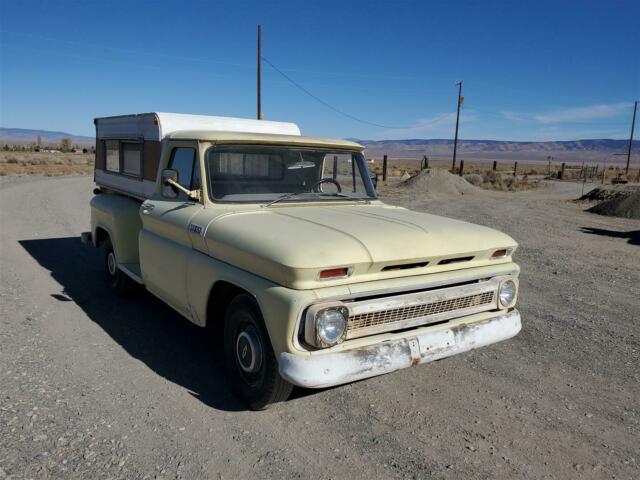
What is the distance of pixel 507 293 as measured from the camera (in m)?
3.93

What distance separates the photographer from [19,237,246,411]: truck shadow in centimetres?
399

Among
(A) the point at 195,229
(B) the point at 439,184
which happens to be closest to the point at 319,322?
(A) the point at 195,229

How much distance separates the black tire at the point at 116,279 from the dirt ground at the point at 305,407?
149 millimetres

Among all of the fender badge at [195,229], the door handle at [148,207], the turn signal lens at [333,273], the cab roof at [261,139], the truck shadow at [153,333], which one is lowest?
the truck shadow at [153,333]

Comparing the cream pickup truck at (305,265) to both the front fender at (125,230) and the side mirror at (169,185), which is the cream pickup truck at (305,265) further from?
the front fender at (125,230)

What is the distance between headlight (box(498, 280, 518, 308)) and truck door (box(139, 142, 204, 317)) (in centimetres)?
244

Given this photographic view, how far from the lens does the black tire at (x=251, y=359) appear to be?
3.37 meters

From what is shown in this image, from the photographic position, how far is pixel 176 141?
4.68m

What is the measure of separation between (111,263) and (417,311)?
4.24m

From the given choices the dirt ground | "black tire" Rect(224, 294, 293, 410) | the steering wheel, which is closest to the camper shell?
the steering wheel

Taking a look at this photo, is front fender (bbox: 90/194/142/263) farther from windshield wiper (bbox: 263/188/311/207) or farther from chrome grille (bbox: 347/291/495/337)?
chrome grille (bbox: 347/291/495/337)

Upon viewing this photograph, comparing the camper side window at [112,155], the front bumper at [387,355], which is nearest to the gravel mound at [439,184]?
the camper side window at [112,155]

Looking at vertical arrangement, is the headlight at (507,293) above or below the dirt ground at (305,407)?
above

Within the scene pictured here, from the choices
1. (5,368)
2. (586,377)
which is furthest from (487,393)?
(5,368)
